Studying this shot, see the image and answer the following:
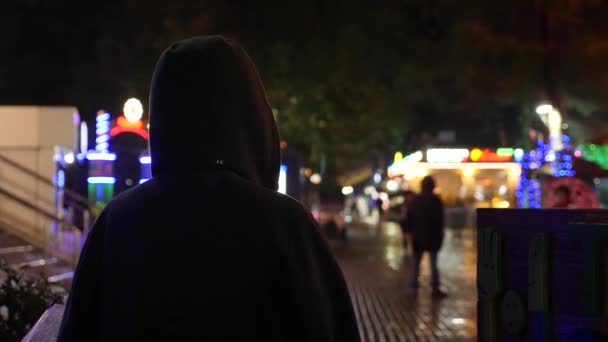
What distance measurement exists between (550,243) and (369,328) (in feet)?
23.8

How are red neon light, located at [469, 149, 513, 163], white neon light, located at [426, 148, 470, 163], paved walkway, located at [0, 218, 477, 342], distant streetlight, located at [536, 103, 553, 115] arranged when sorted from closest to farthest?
paved walkway, located at [0, 218, 477, 342] → distant streetlight, located at [536, 103, 553, 115] → red neon light, located at [469, 149, 513, 163] → white neon light, located at [426, 148, 470, 163]

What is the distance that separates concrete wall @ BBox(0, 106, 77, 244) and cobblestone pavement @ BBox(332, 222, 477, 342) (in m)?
5.36

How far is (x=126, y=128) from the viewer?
9.36 m

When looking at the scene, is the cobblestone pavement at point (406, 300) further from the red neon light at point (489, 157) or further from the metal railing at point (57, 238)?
the red neon light at point (489, 157)

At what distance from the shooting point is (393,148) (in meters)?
52.3

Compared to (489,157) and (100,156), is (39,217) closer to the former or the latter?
(100,156)

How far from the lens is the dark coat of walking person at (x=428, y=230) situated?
494 inches

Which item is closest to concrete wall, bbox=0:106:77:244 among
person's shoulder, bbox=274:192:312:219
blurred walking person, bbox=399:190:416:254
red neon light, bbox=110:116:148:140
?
red neon light, bbox=110:116:148:140

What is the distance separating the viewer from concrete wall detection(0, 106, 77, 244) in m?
13.2

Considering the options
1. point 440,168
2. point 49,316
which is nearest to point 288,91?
point 49,316

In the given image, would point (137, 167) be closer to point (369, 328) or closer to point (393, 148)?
point (369, 328)

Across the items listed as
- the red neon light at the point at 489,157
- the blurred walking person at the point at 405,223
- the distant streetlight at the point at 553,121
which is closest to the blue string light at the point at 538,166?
the distant streetlight at the point at 553,121

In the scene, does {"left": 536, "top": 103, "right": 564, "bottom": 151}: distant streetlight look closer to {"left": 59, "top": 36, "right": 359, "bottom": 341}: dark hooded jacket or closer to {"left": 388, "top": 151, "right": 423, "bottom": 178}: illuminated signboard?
{"left": 59, "top": 36, "right": 359, "bottom": 341}: dark hooded jacket

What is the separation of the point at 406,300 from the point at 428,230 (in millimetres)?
1153
